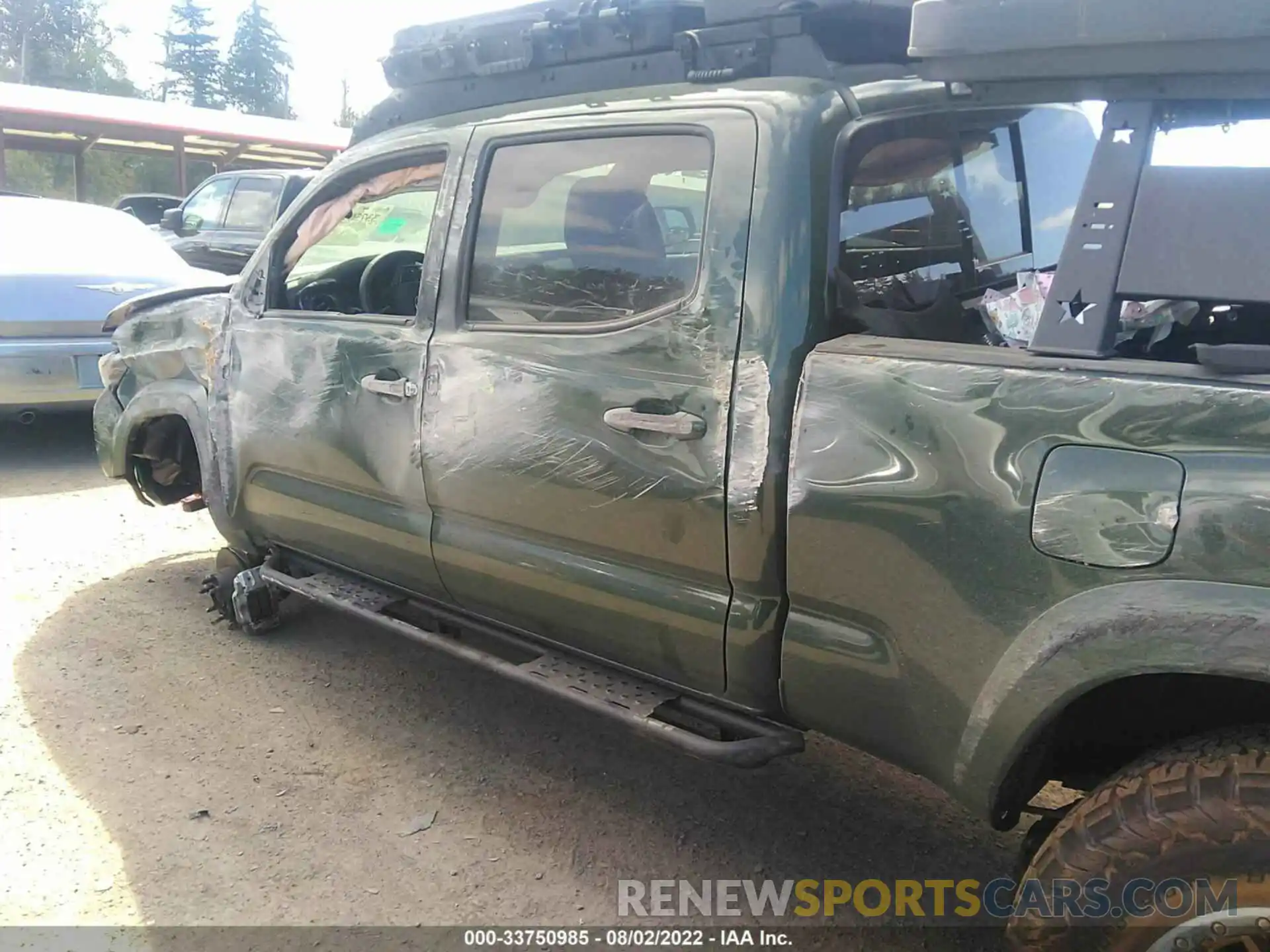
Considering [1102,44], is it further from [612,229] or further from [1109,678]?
[612,229]

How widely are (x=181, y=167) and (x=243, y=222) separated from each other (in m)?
11.1

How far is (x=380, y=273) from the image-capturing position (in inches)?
141

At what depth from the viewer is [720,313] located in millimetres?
2250

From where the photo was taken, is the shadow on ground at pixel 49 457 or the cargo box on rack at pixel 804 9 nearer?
the cargo box on rack at pixel 804 9

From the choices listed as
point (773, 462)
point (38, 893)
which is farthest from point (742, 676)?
point (38, 893)

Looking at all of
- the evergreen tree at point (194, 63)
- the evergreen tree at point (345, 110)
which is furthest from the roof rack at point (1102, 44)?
the evergreen tree at point (194, 63)

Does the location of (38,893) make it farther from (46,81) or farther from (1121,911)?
(46,81)

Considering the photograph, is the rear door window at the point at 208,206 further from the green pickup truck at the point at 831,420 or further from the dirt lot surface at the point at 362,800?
the green pickup truck at the point at 831,420

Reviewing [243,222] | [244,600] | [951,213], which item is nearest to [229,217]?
[243,222]

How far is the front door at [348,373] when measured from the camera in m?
2.97

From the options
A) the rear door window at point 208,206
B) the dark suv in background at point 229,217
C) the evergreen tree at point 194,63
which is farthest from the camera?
the evergreen tree at point 194,63

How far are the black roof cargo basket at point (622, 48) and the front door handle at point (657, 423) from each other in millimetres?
895

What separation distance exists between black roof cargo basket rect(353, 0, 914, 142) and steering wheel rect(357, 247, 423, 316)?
0.44 m

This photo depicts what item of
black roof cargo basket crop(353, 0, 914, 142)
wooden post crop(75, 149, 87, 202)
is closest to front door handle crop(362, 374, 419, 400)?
black roof cargo basket crop(353, 0, 914, 142)
